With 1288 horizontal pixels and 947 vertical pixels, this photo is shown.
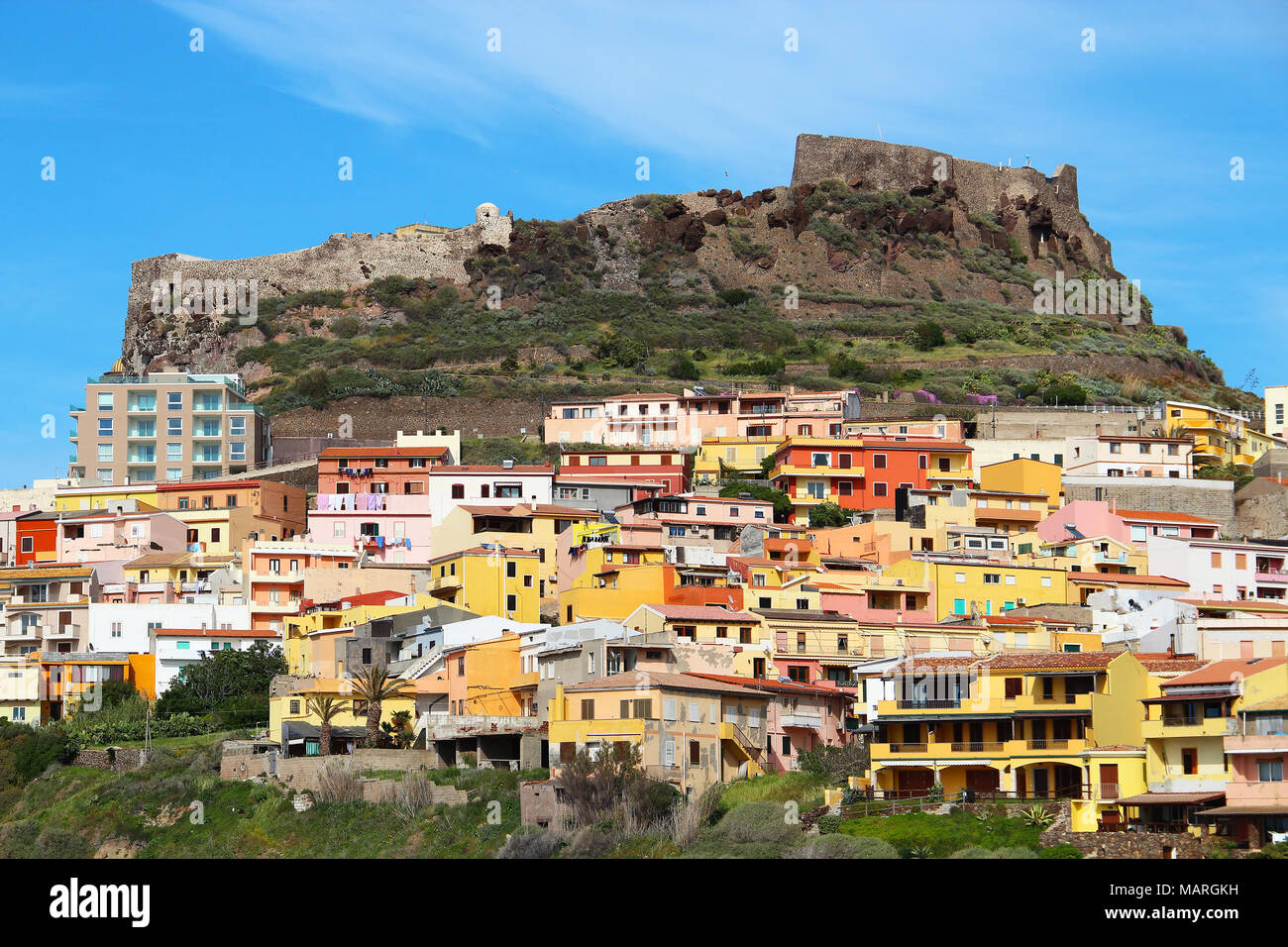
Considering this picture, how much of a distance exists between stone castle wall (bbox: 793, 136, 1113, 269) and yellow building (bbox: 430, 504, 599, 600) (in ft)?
201

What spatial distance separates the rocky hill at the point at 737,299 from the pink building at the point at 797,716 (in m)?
42.6

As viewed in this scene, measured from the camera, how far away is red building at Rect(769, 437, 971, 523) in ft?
233

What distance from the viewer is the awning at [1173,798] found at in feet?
130

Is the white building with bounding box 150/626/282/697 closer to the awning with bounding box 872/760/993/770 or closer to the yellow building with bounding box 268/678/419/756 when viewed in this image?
the yellow building with bounding box 268/678/419/756

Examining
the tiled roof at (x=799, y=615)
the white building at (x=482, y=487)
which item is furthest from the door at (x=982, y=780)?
the white building at (x=482, y=487)

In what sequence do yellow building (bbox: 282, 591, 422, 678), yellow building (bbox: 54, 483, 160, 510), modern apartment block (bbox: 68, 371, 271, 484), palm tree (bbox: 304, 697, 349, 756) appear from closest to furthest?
1. palm tree (bbox: 304, 697, 349, 756)
2. yellow building (bbox: 282, 591, 422, 678)
3. yellow building (bbox: 54, 483, 160, 510)
4. modern apartment block (bbox: 68, 371, 271, 484)

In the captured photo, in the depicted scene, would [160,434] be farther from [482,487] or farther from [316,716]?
[316,716]

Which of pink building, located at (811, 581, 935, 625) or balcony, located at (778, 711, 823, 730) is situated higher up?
pink building, located at (811, 581, 935, 625)

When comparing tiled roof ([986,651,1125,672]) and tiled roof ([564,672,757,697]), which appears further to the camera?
tiled roof ([564,672,757,697])

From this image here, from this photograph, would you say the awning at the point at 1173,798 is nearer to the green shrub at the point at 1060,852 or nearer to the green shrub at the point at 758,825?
the green shrub at the point at 1060,852

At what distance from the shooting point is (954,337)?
103688mm

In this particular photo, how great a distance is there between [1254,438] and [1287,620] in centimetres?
3254

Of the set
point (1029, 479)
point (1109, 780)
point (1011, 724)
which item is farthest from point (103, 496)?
point (1109, 780)

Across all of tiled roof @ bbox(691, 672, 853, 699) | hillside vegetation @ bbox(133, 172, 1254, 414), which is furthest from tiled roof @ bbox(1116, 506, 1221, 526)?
tiled roof @ bbox(691, 672, 853, 699)
